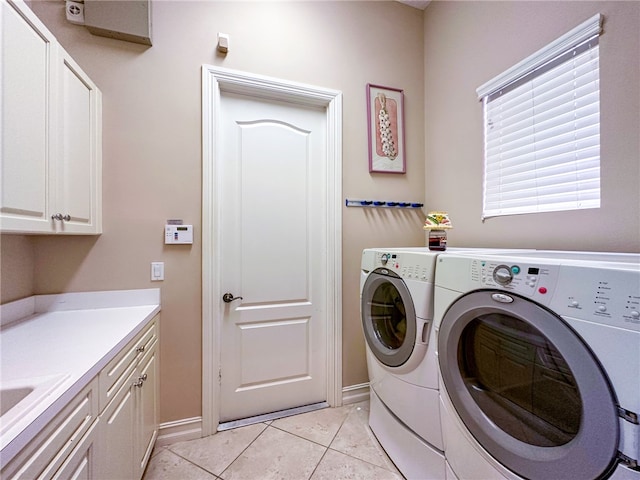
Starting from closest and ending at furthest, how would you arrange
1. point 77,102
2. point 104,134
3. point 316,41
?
point 77,102 → point 104,134 → point 316,41

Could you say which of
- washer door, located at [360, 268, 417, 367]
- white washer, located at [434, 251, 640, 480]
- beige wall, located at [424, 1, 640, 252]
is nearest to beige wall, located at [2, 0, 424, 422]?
washer door, located at [360, 268, 417, 367]

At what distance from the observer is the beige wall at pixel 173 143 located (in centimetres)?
146

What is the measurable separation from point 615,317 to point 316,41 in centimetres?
221

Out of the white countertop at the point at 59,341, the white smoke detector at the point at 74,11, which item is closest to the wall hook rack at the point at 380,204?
the white countertop at the point at 59,341

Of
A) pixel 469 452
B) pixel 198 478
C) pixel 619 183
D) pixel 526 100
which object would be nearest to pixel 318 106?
pixel 526 100

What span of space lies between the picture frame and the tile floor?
1841mm

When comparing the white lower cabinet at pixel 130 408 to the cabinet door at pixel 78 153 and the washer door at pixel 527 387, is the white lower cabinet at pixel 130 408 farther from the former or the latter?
the washer door at pixel 527 387

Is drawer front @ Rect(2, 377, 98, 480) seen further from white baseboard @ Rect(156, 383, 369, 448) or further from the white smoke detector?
the white smoke detector

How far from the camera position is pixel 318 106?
1.98 metres

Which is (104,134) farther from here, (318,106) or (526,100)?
(526,100)

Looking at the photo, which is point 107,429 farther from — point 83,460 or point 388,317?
point 388,317

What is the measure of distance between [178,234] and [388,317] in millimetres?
1349

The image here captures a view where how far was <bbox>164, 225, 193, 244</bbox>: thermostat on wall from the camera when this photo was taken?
61.9 inches

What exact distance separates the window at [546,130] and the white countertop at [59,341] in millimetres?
2079
